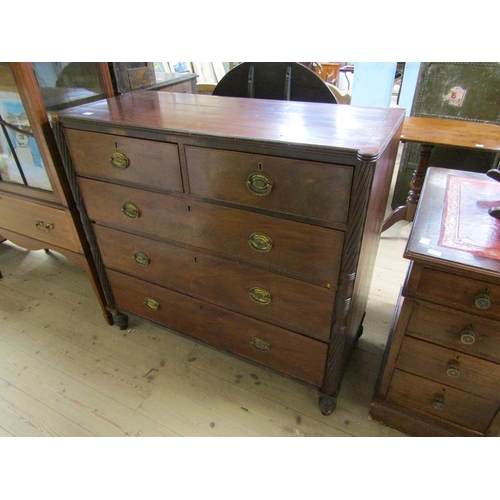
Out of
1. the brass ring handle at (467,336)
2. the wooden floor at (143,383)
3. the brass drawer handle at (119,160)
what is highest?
the brass drawer handle at (119,160)

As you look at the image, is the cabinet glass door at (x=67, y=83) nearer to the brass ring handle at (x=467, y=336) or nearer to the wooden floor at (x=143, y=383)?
the wooden floor at (x=143, y=383)

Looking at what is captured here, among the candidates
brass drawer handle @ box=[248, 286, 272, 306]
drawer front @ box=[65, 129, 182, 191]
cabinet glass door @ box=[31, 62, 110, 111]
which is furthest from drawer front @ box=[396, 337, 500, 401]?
cabinet glass door @ box=[31, 62, 110, 111]

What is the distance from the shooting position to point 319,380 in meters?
1.21

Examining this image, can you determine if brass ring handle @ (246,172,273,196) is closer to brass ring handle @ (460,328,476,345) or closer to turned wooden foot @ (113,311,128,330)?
brass ring handle @ (460,328,476,345)

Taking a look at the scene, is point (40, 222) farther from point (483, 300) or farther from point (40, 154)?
point (483, 300)

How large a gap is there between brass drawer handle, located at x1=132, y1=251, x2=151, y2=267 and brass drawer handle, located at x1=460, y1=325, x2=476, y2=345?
1032mm

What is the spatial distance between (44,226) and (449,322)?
158 cm

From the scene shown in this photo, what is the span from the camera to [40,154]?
1.30 m

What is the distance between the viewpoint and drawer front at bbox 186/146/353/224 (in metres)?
0.83

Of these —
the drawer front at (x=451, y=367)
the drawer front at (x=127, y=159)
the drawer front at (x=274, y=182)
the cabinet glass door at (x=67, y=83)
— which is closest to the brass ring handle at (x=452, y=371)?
the drawer front at (x=451, y=367)

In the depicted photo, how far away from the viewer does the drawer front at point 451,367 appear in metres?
0.96

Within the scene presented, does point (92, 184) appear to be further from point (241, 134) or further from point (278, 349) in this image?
point (278, 349)

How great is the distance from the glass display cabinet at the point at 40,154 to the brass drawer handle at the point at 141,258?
12.3 inches

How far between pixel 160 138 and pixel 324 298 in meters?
0.65
